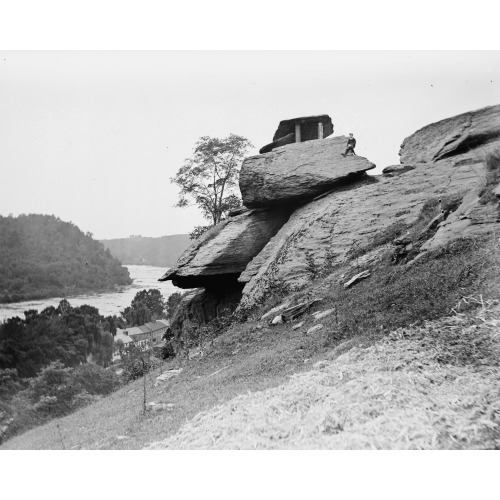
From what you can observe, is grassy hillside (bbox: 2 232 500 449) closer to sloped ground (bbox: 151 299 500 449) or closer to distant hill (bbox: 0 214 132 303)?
sloped ground (bbox: 151 299 500 449)

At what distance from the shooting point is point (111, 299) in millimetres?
10492

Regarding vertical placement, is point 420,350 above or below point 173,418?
above

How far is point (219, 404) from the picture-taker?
5.74 metres

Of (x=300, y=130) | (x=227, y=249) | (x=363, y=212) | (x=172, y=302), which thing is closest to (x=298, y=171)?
(x=363, y=212)

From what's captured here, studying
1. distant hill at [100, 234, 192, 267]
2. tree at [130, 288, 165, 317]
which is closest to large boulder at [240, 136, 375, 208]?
distant hill at [100, 234, 192, 267]

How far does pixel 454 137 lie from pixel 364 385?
39.6 feet

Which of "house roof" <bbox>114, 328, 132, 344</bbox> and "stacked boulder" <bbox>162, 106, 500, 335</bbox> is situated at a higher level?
"stacked boulder" <bbox>162, 106, 500, 335</bbox>

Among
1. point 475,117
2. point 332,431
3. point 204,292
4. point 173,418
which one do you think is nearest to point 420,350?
point 332,431

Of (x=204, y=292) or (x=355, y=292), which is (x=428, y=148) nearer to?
(x=355, y=292)

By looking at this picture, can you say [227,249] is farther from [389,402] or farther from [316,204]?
[389,402]

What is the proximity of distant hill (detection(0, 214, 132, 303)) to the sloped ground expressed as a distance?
5347 millimetres

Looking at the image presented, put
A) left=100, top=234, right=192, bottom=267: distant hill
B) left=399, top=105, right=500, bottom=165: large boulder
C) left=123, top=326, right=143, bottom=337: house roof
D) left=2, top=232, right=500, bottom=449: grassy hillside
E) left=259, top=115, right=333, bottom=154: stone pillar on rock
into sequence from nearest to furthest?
left=2, top=232, right=500, bottom=449: grassy hillside → left=100, top=234, right=192, bottom=267: distant hill → left=123, top=326, right=143, bottom=337: house roof → left=399, top=105, right=500, bottom=165: large boulder → left=259, top=115, right=333, bottom=154: stone pillar on rock

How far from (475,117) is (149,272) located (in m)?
12.1

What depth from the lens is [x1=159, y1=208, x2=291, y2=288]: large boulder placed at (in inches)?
587
